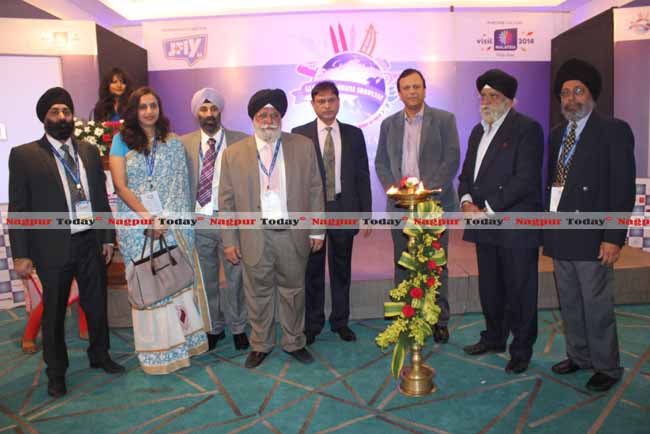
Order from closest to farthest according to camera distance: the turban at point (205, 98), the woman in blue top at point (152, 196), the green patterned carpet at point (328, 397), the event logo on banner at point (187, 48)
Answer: the green patterned carpet at point (328, 397)
the woman in blue top at point (152, 196)
the turban at point (205, 98)
the event logo on banner at point (187, 48)

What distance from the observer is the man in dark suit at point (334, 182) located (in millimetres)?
3623

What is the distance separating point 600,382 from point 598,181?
46.4 inches

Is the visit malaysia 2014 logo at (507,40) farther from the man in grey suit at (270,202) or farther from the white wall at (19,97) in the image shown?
the white wall at (19,97)

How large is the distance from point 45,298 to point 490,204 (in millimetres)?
2856

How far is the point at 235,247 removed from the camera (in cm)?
334

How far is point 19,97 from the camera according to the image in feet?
18.5

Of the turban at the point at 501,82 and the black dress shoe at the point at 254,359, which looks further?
the black dress shoe at the point at 254,359

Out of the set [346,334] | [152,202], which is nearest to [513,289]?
[346,334]

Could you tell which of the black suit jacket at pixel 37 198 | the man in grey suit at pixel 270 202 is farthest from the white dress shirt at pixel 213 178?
the black suit jacket at pixel 37 198

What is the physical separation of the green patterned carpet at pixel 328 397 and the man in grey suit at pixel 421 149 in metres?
0.73

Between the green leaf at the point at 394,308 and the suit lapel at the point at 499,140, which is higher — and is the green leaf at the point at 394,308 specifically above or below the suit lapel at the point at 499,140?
below

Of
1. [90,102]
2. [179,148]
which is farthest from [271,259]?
[90,102]

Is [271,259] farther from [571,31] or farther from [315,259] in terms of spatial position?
[571,31]

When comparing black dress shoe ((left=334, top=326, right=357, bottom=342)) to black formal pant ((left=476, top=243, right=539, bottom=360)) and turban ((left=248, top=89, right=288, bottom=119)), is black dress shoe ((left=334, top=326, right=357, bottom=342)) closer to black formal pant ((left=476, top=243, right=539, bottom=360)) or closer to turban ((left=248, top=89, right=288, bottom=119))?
black formal pant ((left=476, top=243, right=539, bottom=360))
